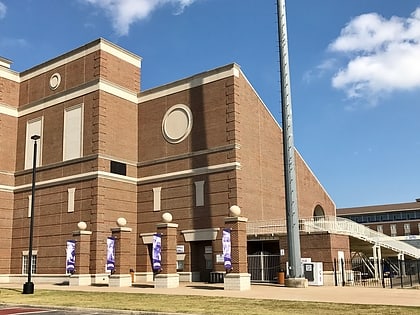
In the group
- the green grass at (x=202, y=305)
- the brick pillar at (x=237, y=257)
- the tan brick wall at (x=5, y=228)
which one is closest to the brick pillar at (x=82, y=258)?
the tan brick wall at (x=5, y=228)

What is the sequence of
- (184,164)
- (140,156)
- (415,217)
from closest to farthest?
1. (184,164)
2. (140,156)
3. (415,217)

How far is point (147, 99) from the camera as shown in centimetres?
4238

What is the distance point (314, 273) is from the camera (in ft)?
102

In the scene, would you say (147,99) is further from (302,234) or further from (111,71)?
(302,234)

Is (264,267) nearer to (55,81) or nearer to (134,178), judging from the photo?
(134,178)

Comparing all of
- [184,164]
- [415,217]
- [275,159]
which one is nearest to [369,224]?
[415,217]

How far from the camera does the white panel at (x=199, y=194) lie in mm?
37000

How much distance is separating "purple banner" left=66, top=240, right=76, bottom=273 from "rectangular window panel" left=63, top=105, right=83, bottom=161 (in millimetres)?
7381

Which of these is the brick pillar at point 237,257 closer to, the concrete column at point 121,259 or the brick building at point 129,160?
the brick building at point 129,160

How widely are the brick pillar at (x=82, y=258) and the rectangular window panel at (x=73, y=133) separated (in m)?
6.67

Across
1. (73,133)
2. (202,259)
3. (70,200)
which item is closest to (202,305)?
(202,259)

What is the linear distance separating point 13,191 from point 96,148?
10.7 metres

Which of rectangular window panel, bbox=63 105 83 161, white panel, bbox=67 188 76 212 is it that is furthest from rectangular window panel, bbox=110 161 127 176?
white panel, bbox=67 188 76 212

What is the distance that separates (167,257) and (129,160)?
1261 cm
